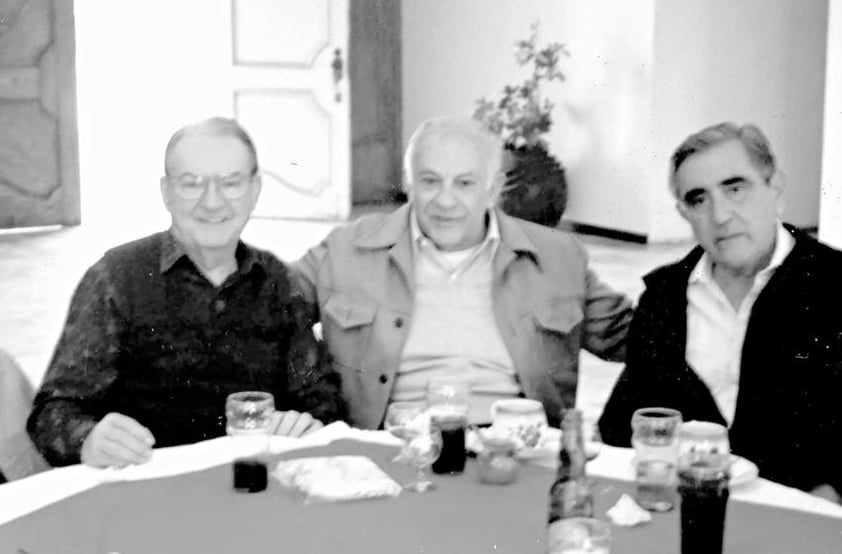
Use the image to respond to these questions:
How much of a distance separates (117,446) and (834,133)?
605cm

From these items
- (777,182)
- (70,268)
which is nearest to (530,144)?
(70,268)

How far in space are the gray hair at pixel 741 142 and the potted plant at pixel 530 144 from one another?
6.06 meters

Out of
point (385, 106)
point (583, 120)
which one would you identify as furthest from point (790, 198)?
point (385, 106)

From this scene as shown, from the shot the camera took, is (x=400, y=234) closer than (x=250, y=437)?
No

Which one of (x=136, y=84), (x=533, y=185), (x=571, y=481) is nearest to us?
(x=571, y=481)

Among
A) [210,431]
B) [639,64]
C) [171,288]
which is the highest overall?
[639,64]

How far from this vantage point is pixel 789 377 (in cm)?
240

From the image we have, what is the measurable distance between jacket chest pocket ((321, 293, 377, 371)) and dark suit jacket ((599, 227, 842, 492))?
0.68 metres

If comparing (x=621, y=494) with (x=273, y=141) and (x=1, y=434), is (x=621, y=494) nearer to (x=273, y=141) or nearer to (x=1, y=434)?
(x=1, y=434)

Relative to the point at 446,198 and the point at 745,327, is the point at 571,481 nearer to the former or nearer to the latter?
the point at 745,327

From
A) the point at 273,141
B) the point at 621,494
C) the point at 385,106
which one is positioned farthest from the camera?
the point at 385,106

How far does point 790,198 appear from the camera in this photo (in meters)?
9.03

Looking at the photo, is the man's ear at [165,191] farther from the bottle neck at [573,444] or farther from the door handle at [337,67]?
the door handle at [337,67]

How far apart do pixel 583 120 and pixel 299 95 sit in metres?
2.19
